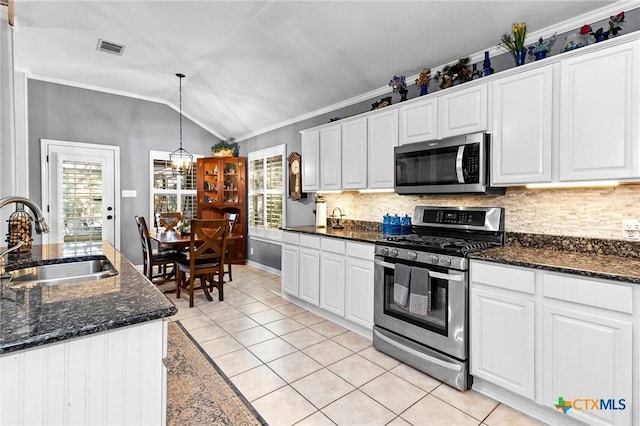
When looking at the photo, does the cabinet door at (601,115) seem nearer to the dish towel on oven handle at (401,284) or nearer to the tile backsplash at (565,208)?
the tile backsplash at (565,208)

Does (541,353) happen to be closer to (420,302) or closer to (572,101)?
(420,302)

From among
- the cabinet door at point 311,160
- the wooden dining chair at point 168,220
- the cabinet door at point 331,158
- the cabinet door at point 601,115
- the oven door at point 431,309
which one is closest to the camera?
the cabinet door at point 601,115

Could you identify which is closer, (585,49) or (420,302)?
(585,49)

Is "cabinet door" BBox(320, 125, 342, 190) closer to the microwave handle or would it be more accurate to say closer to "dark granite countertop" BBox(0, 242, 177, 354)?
the microwave handle

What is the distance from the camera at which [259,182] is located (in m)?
6.17

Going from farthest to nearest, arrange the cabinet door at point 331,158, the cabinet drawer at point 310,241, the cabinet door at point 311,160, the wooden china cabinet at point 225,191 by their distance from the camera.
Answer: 1. the wooden china cabinet at point 225,191
2. the cabinet door at point 311,160
3. the cabinet door at point 331,158
4. the cabinet drawer at point 310,241

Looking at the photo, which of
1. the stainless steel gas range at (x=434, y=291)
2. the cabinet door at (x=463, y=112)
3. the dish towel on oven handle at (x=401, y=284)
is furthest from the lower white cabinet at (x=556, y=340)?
the cabinet door at (x=463, y=112)

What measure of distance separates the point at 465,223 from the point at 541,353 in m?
1.18

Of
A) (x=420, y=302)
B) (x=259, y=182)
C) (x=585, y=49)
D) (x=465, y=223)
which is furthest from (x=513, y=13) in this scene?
(x=259, y=182)

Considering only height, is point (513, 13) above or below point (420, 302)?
above

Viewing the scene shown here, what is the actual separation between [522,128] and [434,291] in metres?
A: 1.33

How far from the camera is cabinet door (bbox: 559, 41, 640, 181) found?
6.05 ft

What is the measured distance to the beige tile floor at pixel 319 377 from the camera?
79.3 inches

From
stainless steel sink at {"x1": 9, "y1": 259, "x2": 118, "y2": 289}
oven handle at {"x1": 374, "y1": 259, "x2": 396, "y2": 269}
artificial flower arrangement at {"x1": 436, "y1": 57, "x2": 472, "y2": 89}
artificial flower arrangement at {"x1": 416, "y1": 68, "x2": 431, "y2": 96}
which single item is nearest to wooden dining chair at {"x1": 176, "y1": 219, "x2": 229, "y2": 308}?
stainless steel sink at {"x1": 9, "y1": 259, "x2": 118, "y2": 289}
